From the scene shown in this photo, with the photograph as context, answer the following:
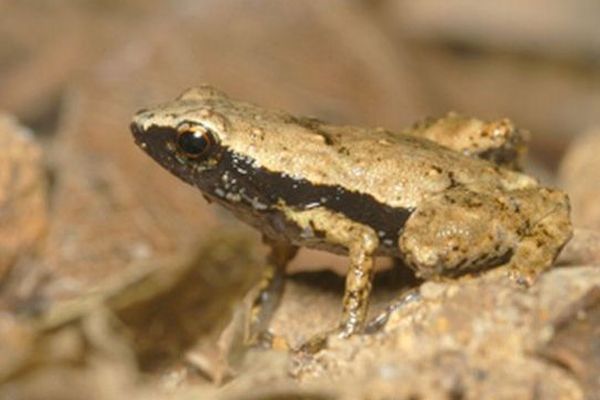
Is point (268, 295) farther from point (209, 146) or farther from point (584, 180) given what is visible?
point (584, 180)

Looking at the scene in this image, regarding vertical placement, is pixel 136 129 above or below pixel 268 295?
above

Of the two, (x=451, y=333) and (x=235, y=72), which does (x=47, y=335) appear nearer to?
(x=451, y=333)

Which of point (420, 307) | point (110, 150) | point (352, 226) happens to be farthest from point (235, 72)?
point (420, 307)

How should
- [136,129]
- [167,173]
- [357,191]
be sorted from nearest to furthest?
[357,191], [136,129], [167,173]

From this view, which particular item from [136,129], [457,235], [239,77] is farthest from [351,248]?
[239,77]

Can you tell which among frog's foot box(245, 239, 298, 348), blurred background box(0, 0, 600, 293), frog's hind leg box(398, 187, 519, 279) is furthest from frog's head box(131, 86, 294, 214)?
blurred background box(0, 0, 600, 293)

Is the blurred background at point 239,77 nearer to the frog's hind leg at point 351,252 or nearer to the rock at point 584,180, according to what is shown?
the rock at point 584,180
